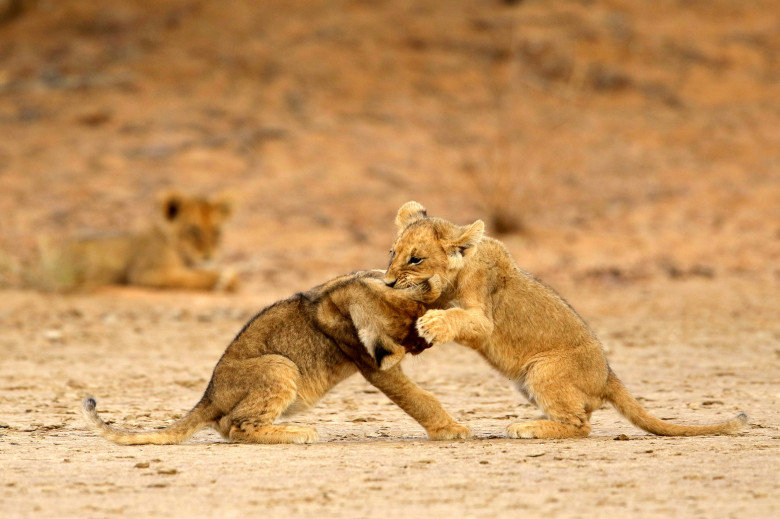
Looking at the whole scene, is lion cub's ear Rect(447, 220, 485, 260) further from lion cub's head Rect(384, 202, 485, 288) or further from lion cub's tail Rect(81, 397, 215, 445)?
lion cub's tail Rect(81, 397, 215, 445)

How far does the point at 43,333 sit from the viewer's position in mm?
11297

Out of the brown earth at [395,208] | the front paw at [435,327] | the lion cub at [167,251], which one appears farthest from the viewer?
the lion cub at [167,251]

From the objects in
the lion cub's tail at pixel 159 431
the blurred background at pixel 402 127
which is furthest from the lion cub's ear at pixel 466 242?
the blurred background at pixel 402 127

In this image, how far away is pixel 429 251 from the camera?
255 inches

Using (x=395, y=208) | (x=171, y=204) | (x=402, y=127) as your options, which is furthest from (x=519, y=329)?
(x=402, y=127)

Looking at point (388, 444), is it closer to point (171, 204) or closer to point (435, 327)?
point (435, 327)

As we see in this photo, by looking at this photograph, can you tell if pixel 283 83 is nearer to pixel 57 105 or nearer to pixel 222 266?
pixel 57 105

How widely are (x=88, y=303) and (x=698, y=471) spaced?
943 centimetres

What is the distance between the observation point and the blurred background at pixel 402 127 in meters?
17.0

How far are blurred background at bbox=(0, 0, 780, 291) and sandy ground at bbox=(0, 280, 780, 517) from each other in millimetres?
3540

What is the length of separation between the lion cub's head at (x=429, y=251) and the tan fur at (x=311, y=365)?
107mm

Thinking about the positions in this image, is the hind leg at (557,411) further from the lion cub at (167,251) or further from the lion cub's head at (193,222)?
the lion cub's head at (193,222)

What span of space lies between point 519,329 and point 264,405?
1.55m

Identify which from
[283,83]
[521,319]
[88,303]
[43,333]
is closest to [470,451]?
[521,319]
